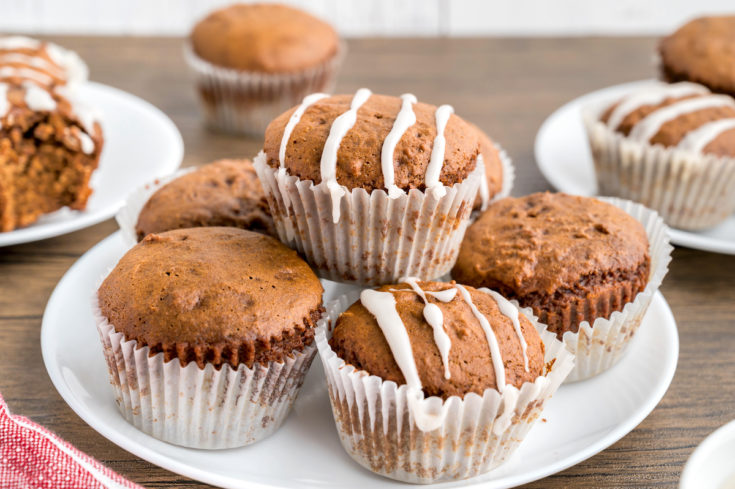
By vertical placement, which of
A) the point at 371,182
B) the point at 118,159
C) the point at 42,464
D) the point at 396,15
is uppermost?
the point at 371,182

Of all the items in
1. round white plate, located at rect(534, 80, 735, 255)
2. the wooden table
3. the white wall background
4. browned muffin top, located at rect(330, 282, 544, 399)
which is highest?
browned muffin top, located at rect(330, 282, 544, 399)

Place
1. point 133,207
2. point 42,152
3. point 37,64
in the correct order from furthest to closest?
1. point 37,64
2. point 42,152
3. point 133,207

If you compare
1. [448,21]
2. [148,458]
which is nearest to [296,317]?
[148,458]

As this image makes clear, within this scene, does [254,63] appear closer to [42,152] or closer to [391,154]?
[42,152]

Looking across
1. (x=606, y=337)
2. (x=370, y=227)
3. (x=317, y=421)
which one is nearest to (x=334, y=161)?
(x=370, y=227)

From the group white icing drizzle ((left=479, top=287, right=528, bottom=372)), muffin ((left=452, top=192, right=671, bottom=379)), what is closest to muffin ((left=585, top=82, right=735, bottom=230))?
muffin ((left=452, top=192, right=671, bottom=379))

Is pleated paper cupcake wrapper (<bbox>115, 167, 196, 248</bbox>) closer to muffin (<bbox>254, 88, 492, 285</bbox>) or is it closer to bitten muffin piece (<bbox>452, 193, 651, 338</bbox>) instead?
muffin (<bbox>254, 88, 492, 285</bbox>)

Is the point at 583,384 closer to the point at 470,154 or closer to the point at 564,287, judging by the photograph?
the point at 564,287
